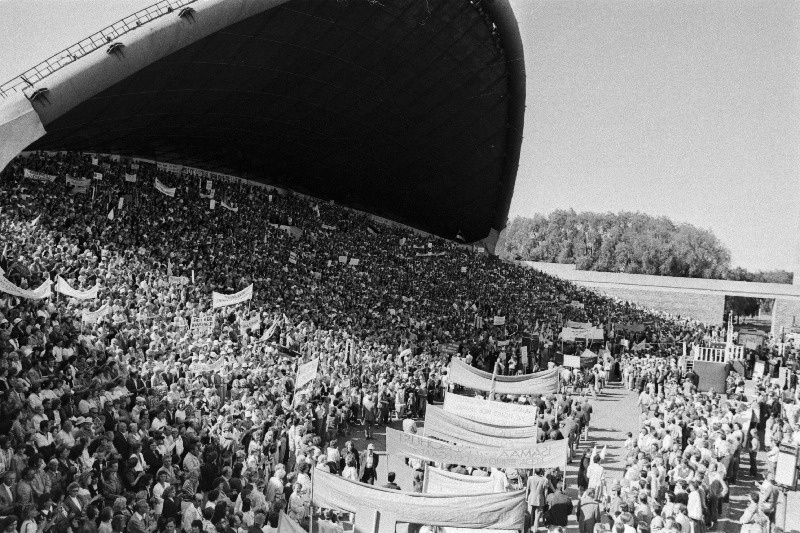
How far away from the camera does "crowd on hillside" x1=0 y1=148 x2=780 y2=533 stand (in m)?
8.79

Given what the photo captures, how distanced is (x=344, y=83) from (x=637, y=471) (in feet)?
73.7

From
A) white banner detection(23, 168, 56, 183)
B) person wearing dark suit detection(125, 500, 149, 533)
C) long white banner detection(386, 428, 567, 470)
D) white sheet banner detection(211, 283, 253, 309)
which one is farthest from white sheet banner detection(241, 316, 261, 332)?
person wearing dark suit detection(125, 500, 149, 533)

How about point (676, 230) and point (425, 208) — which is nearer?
point (425, 208)

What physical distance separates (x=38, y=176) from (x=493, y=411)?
21068 millimetres

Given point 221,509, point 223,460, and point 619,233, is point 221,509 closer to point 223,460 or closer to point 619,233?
point 223,460

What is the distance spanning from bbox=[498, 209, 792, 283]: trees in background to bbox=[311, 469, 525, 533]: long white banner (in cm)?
7478

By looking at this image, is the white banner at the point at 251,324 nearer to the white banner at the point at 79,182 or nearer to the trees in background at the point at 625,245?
the white banner at the point at 79,182

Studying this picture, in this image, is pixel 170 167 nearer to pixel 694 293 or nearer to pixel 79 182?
pixel 79 182

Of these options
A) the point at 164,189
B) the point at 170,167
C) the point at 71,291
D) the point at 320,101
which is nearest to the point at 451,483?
the point at 71,291

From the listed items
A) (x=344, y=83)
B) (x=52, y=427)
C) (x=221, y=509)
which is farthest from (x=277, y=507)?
(x=344, y=83)

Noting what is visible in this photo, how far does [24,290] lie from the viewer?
14.9m

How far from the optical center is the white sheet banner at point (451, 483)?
987 centimetres

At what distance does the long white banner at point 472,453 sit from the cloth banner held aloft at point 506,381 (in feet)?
15.2

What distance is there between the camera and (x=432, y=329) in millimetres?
28797
